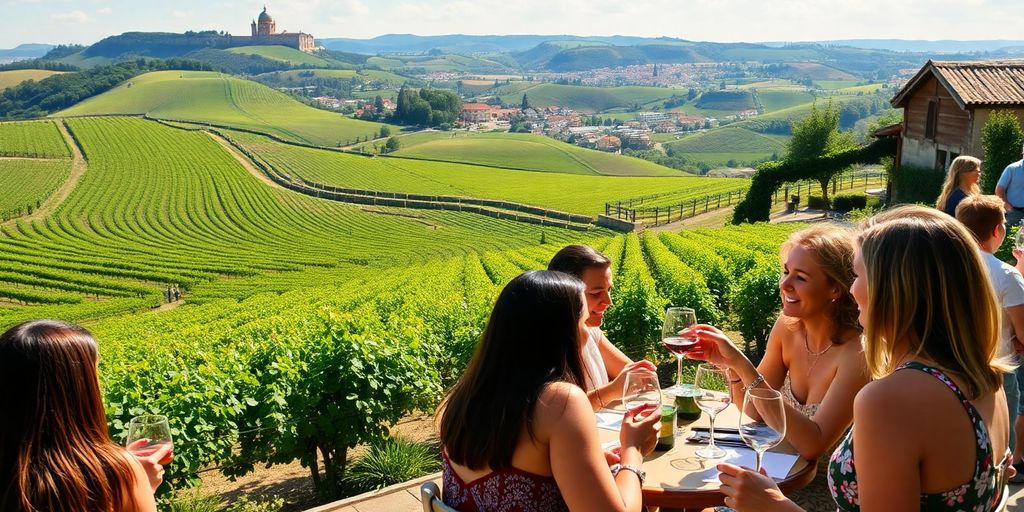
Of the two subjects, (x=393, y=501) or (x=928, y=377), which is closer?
(x=928, y=377)

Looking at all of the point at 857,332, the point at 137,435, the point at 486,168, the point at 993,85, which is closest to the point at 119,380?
the point at 137,435

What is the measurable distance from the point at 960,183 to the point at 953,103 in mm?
22308

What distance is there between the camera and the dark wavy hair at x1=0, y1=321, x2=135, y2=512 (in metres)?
2.44

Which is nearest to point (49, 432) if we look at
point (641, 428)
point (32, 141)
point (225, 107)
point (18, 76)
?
point (641, 428)

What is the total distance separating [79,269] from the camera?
49.6 m

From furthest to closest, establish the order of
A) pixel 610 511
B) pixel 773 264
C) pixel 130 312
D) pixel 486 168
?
pixel 486 168, pixel 130 312, pixel 773 264, pixel 610 511

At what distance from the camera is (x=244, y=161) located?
10219cm

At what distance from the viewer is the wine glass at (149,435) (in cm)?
282

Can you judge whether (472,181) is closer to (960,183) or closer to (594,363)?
(960,183)

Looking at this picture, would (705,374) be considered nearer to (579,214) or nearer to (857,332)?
(857,332)

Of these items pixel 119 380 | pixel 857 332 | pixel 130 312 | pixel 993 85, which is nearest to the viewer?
pixel 857 332

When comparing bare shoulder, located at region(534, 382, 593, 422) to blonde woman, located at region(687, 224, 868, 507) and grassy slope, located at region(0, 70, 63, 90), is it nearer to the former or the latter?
blonde woman, located at region(687, 224, 868, 507)

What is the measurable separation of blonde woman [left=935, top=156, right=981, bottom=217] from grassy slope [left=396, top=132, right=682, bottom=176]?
11034 cm

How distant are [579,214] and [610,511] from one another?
70510mm
